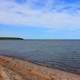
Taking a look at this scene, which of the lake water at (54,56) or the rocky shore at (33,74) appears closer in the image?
the rocky shore at (33,74)

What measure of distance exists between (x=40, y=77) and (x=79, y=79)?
3561 mm

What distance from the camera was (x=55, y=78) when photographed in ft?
61.2

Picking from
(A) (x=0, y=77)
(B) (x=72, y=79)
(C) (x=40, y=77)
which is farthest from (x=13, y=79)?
(B) (x=72, y=79)

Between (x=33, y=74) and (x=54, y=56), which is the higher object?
(x=33, y=74)

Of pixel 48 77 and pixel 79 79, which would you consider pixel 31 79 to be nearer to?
pixel 48 77

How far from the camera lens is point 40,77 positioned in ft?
63.1

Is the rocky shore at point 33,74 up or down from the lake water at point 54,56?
up

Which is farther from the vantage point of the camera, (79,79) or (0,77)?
(79,79)

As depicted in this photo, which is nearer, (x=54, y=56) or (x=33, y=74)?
(x=33, y=74)

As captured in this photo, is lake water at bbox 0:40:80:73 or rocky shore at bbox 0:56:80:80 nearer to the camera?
rocky shore at bbox 0:56:80:80

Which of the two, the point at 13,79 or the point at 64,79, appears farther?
the point at 64,79

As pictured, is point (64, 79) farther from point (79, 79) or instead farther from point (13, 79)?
point (13, 79)

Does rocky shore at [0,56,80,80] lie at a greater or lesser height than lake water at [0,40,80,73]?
greater

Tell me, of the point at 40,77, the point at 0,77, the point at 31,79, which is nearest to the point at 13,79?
the point at 0,77
